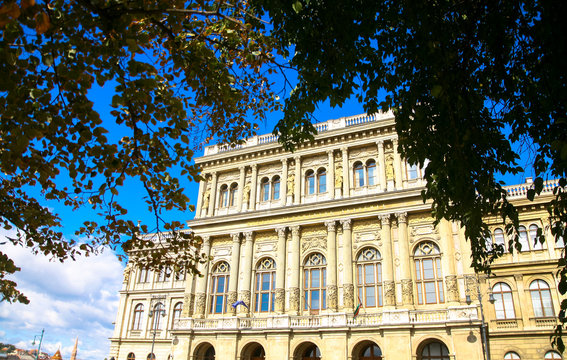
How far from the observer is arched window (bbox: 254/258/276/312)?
26031 mm

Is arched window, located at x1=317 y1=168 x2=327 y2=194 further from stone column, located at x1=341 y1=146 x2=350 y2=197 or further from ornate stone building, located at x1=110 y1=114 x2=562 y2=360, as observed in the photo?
stone column, located at x1=341 y1=146 x2=350 y2=197

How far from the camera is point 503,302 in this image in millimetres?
23547

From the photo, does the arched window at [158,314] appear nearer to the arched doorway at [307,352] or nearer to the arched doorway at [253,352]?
the arched doorway at [253,352]

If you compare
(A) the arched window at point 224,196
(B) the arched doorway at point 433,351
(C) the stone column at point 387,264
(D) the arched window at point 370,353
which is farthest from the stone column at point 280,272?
(B) the arched doorway at point 433,351

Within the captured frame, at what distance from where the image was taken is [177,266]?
8.04 metres

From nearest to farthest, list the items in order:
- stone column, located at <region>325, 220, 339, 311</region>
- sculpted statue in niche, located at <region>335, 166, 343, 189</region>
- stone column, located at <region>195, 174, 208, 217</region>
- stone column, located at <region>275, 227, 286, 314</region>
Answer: stone column, located at <region>325, 220, 339, 311</region>
stone column, located at <region>275, 227, 286, 314</region>
sculpted statue in niche, located at <region>335, 166, 343, 189</region>
stone column, located at <region>195, 174, 208, 217</region>

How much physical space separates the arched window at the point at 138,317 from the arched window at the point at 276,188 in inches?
621

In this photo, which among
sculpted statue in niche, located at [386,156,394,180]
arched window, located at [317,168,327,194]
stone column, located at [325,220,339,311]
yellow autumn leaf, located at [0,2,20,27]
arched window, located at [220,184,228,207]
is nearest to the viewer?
yellow autumn leaf, located at [0,2,20,27]

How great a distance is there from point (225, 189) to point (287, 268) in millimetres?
7669

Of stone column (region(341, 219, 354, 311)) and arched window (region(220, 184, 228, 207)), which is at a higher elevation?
arched window (region(220, 184, 228, 207))

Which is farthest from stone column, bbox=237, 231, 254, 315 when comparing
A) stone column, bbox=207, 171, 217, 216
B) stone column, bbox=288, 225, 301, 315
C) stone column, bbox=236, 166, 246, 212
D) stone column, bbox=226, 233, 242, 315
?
stone column, bbox=207, 171, 217, 216

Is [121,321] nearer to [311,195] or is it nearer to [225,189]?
[225,189]

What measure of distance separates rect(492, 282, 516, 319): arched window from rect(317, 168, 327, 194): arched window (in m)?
10.8

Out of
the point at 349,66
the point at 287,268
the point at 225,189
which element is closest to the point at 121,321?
the point at 225,189
